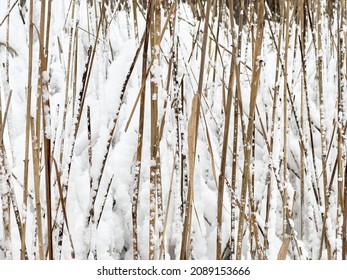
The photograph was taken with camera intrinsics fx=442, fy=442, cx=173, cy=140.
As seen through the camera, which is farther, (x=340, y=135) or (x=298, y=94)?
(x=298, y=94)

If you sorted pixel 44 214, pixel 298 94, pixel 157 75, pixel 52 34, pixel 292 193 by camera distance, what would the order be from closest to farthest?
pixel 157 75
pixel 44 214
pixel 292 193
pixel 298 94
pixel 52 34

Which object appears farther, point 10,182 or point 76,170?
point 76,170

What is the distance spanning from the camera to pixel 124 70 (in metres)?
1.25

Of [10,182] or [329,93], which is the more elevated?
[329,93]

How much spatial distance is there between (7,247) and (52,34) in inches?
49.8

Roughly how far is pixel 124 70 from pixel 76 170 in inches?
14.5

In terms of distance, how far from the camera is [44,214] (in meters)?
0.68

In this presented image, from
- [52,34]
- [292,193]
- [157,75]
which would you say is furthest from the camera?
[52,34]

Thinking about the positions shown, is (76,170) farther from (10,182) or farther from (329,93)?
(329,93)

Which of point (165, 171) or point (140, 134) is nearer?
point (140, 134)

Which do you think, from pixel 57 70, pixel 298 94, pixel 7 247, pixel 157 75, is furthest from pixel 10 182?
pixel 298 94

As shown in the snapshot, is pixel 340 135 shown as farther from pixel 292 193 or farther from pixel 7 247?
pixel 7 247

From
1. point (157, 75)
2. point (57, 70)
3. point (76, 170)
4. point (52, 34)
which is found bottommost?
point (76, 170)
